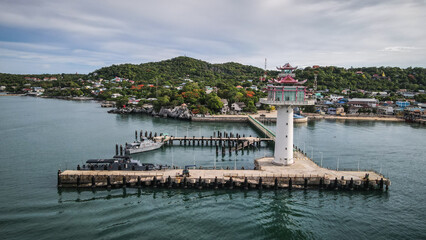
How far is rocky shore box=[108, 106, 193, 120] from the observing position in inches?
3738

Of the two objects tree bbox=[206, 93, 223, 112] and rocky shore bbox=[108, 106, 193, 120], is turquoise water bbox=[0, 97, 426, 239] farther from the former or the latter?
tree bbox=[206, 93, 223, 112]

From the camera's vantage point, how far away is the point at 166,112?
329ft

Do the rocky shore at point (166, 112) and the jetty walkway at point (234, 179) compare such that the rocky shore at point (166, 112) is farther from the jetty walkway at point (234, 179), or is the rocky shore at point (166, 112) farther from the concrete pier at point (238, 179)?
the concrete pier at point (238, 179)

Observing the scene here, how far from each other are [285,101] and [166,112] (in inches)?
2767

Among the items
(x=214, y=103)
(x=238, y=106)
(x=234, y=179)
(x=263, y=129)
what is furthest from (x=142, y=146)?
(x=238, y=106)

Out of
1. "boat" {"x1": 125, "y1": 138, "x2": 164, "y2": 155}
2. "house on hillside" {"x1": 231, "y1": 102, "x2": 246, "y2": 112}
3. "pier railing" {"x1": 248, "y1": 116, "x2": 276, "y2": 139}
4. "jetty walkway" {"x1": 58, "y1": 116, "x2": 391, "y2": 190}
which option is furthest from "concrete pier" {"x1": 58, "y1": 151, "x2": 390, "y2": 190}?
"house on hillside" {"x1": 231, "y1": 102, "x2": 246, "y2": 112}

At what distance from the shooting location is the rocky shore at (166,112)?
9494 cm

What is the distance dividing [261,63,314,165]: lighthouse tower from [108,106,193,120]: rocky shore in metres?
58.8

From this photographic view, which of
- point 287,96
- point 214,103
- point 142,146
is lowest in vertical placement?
A: point 142,146

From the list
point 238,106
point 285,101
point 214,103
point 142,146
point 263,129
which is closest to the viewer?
point 285,101

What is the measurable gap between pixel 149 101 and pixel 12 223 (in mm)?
99048

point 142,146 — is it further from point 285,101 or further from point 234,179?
point 285,101

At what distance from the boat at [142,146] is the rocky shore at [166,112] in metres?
39.0

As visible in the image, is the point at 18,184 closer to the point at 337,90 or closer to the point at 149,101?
the point at 149,101
